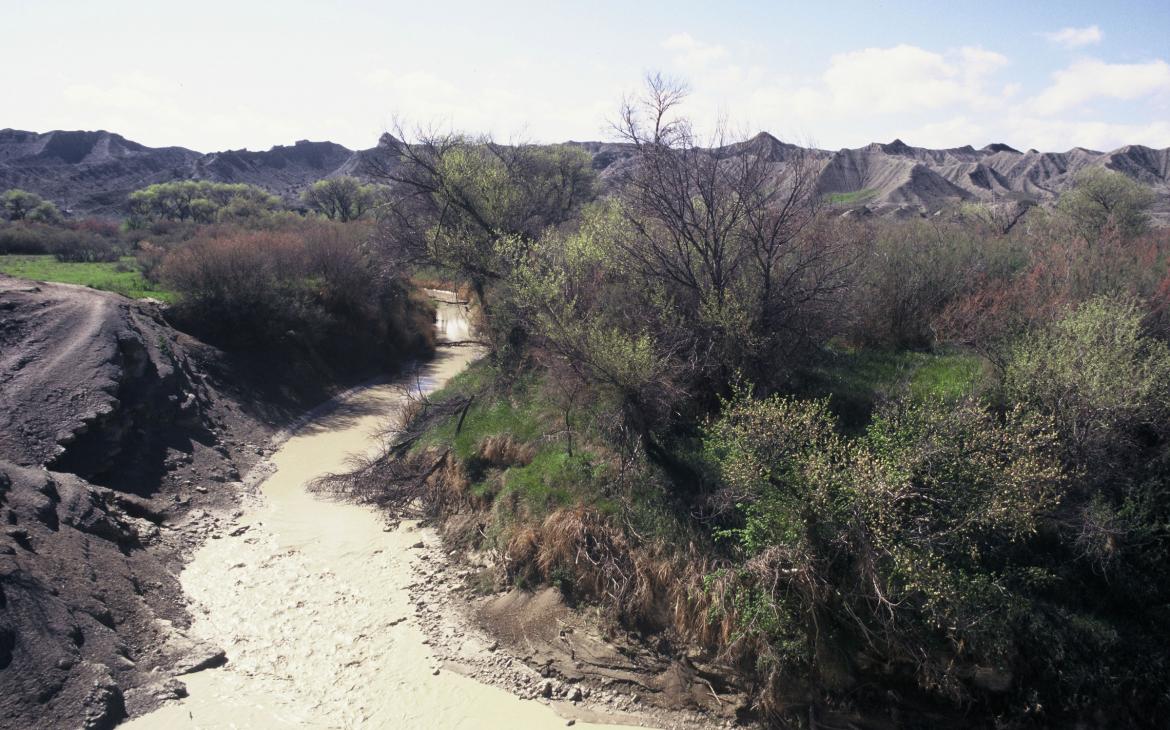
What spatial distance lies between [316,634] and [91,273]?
82.7 ft

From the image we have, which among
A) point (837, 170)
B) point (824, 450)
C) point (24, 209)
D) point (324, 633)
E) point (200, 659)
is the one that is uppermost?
point (837, 170)

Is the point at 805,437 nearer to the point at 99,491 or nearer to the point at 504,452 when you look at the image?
the point at 504,452

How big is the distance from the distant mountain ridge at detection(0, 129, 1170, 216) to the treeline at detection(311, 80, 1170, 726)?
43557 millimetres

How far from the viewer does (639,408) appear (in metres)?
13.0

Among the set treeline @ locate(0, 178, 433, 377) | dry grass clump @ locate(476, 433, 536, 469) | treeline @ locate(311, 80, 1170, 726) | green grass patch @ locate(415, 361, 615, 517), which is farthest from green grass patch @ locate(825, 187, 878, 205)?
dry grass clump @ locate(476, 433, 536, 469)

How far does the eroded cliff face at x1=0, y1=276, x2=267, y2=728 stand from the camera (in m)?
9.46

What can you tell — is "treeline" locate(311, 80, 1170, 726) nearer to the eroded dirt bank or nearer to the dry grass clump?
the dry grass clump

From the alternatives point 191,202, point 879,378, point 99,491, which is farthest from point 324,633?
point 191,202

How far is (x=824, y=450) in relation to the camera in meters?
10.6

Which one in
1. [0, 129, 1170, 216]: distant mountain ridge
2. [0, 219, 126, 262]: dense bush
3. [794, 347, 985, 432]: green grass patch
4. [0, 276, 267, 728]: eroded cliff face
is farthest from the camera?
[0, 129, 1170, 216]: distant mountain ridge

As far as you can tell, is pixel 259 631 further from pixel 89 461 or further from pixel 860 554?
pixel 860 554

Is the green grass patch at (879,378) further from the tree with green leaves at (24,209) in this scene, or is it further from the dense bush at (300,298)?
the tree with green leaves at (24,209)

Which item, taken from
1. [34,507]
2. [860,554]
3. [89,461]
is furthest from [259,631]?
[860,554]

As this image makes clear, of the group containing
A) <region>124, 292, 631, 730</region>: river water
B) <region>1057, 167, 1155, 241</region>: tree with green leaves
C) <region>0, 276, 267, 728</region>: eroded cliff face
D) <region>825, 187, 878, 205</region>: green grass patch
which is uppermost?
<region>825, 187, 878, 205</region>: green grass patch
